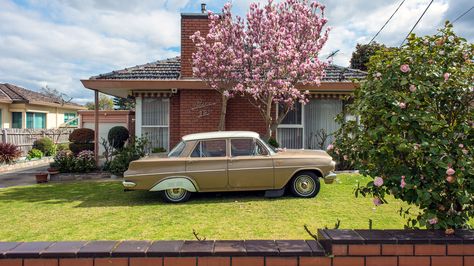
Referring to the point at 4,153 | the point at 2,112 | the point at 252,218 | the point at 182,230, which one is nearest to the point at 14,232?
the point at 182,230

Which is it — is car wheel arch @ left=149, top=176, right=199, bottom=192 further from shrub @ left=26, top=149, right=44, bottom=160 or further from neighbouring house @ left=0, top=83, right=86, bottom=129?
neighbouring house @ left=0, top=83, right=86, bottom=129

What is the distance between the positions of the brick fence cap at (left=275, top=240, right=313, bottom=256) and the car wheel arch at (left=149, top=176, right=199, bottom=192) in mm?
5343

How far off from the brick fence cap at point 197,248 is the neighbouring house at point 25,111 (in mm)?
23718

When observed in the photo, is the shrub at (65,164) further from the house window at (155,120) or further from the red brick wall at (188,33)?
the red brick wall at (188,33)

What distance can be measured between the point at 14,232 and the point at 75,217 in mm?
1058

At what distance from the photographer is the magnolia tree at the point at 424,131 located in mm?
2758

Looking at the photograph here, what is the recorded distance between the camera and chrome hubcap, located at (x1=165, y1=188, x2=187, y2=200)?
7934mm

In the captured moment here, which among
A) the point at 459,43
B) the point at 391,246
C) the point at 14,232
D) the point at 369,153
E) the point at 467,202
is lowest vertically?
the point at 14,232

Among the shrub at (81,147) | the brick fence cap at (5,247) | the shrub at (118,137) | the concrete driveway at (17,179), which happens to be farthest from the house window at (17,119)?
the brick fence cap at (5,247)

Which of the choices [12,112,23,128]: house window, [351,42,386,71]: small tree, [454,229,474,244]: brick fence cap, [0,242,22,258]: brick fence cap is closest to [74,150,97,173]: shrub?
[0,242,22,258]: brick fence cap

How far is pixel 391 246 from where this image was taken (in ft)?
8.16

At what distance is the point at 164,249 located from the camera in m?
2.49

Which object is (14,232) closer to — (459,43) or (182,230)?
(182,230)

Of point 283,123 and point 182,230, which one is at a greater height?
point 283,123
